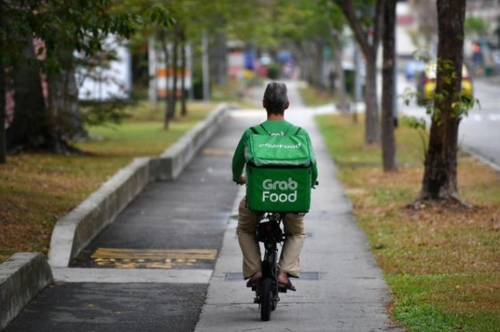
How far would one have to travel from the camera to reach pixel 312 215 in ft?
50.4

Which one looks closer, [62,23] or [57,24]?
[62,23]

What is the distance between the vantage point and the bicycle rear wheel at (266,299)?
8.58 metres

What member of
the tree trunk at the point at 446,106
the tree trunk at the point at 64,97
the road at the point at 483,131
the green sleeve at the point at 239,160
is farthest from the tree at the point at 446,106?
the tree trunk at the point at 64,97

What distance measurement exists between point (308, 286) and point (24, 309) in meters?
2.49

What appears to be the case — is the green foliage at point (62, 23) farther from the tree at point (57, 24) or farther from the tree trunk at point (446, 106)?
the tree trunk at point (446, 106)

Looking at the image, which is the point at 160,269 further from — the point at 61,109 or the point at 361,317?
the point at 61,109

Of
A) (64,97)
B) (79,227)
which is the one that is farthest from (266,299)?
(64,97)

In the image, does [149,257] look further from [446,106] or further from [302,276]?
[446,106]

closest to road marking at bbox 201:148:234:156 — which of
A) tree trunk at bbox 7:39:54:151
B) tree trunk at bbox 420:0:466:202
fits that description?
tree trunk at bbox 7:39:54:151

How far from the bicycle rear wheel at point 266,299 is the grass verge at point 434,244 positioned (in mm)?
940

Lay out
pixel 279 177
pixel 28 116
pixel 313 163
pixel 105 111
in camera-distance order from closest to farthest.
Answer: pixel 279 177
pixel 313 163
pixel 28 116
pixel 105 111

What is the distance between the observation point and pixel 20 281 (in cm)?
912

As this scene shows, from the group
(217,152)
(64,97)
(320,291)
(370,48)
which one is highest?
(370,48)

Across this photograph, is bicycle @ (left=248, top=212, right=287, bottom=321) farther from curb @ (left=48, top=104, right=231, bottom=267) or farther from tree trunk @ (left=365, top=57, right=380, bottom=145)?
tree trunk @ (left=365, top=57, right=380, bottom=145)
